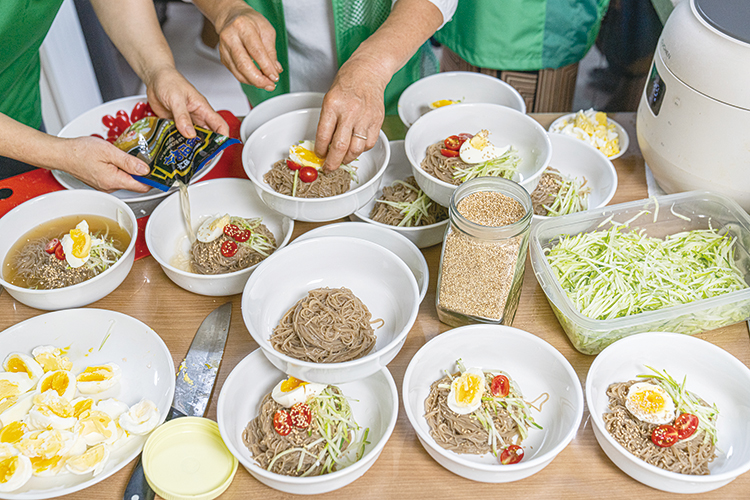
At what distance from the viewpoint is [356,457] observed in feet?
4.00

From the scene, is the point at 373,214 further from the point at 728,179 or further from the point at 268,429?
the point at 728,179

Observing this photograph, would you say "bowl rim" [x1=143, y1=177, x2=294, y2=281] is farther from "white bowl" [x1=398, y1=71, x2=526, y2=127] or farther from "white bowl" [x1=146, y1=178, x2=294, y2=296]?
"white bowl" [x1=398, y1=71, x2=526, y2=127]

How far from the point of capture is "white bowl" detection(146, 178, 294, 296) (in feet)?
4.90

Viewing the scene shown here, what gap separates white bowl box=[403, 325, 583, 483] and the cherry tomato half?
183 millimetres

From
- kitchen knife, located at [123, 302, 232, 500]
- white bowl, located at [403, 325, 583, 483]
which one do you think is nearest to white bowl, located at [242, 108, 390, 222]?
kitchen knife, located at [123, 302, 232, 500]

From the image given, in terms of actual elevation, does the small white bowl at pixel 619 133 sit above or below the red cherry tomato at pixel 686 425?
above

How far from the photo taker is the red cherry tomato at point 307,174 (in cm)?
162

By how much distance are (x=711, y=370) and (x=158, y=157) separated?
1.60 meters

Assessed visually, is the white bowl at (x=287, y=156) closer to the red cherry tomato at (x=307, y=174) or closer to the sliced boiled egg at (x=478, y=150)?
the red cherry tomato at (x=307, y=174)

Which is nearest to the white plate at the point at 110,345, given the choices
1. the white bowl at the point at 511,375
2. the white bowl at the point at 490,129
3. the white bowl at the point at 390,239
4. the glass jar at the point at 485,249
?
the white bowl at the point at 390,239

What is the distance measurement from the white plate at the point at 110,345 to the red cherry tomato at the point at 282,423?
0.87 feet

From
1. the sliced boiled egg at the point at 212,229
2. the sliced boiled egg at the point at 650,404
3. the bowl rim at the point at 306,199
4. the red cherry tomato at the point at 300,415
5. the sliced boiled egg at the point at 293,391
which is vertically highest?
the bowl rim at the point at 306,199

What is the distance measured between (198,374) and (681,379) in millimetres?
1168

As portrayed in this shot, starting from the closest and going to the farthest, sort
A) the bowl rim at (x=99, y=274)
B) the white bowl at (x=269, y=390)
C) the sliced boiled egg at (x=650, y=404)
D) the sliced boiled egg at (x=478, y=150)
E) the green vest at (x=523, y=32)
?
the white bowl at (x=269, y=390) < the sliced boiled egg at (x=650, y=404) < the bowl rim at (x=99, y=274) < the sliced boiled egg at (x=478, y=150) < the green vest at (x=523, y=32)
